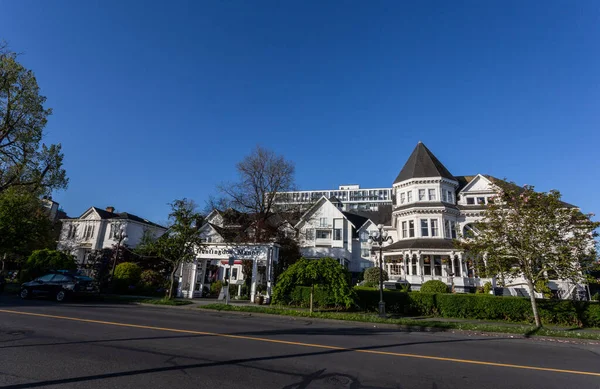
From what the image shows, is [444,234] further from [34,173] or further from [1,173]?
[1,173]

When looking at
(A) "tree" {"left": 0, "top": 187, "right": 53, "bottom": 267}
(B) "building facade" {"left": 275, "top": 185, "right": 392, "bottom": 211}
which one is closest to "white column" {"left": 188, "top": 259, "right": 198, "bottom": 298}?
(A) "tree" {"left": 0, "top": 187, "right": 53, "bottom": 267}

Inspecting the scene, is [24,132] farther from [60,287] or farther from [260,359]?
[260,359]

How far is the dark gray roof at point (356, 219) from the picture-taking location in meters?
42.4

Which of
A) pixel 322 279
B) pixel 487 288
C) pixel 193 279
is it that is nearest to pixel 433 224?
pixel 487 288

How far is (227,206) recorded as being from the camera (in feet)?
105

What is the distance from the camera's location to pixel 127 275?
26.0m

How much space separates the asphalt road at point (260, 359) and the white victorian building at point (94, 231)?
3451cm

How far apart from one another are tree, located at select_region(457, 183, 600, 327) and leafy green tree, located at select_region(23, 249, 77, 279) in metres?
34.5

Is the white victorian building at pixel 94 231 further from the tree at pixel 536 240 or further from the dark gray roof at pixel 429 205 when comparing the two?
the tree at pixel 536 240

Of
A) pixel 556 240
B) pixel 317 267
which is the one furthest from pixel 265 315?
pixel 556 240

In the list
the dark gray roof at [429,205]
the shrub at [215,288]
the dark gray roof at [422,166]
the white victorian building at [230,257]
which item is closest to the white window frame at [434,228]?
the dark gray roof at [429,205]

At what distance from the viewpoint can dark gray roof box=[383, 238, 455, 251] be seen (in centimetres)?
2895

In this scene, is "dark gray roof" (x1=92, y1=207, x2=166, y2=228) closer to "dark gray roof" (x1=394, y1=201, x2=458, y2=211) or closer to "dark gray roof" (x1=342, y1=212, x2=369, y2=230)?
"dark gray roof" (x1=342, y1=212, x2=369, y2=230)

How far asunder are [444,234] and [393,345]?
25017 mm
